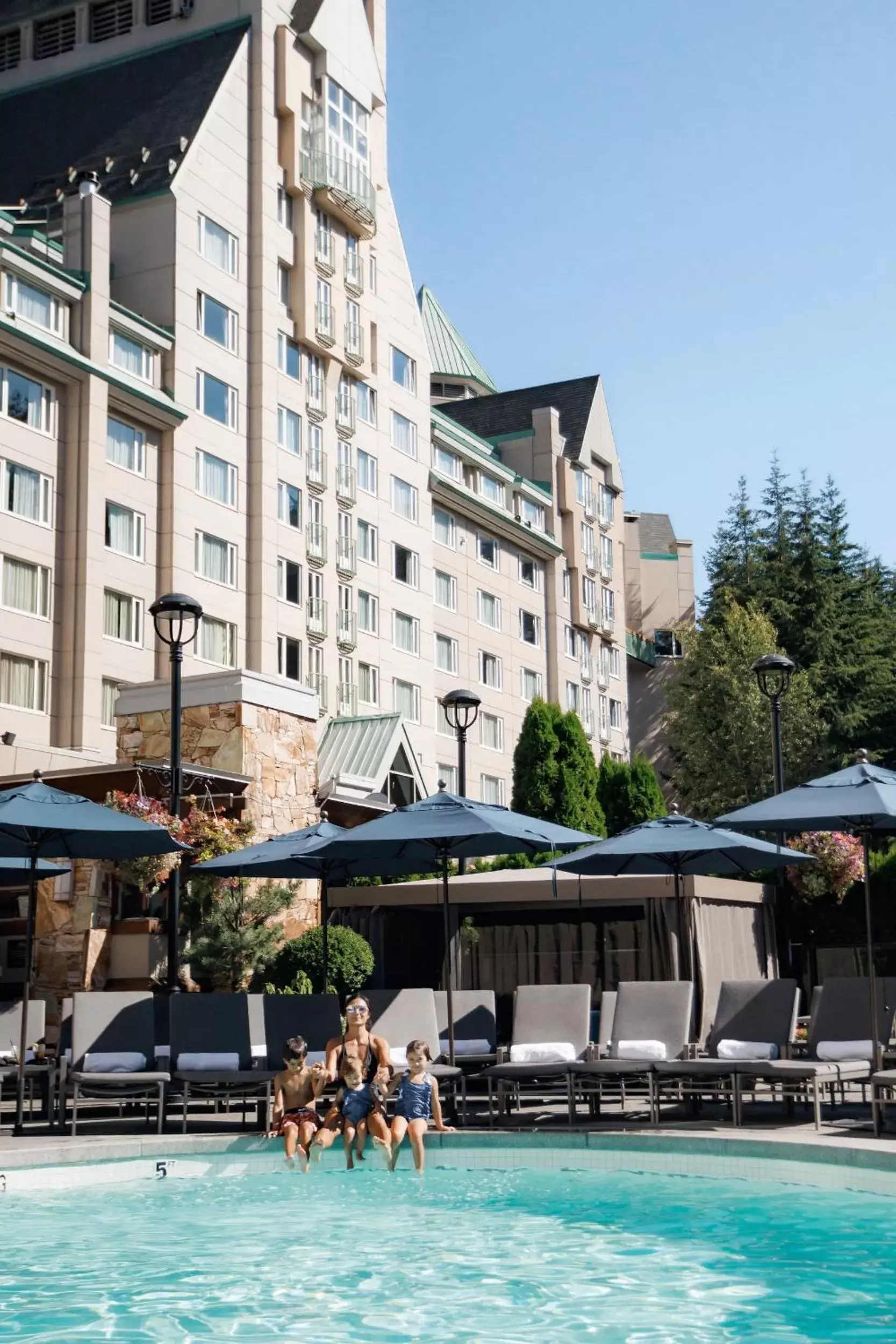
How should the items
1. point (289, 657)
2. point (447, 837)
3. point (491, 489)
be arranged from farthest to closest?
point (491, 489), point (289, 657), point (447, 837)

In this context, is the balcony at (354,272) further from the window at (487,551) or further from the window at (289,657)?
the window at (289,657)

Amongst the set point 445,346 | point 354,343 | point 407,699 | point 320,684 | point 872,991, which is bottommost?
point 872,991

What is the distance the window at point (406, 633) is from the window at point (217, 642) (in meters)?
8.57

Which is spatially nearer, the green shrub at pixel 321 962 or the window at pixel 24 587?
the green shrub at pixel 321 962

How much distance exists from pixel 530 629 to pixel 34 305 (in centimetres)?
2645

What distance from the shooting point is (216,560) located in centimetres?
3878

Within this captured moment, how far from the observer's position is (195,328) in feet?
127

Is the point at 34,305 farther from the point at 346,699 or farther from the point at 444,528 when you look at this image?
the point at 444,528

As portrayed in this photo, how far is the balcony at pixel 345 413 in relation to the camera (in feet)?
145

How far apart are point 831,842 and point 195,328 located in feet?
78.9

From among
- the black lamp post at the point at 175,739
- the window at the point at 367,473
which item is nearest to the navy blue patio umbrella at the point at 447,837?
the black lamp post at the point at 175,739

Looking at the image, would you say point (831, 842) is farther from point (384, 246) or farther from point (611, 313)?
point (384, 246)

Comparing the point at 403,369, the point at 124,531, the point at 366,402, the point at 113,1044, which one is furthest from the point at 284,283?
the point at 113,1044

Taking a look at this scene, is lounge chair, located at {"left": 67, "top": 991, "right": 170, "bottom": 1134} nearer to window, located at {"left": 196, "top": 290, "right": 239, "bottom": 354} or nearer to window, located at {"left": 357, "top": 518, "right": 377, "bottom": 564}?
window, located at {"left": 196, "top": 290, "right": 239, "bottom": 354}
